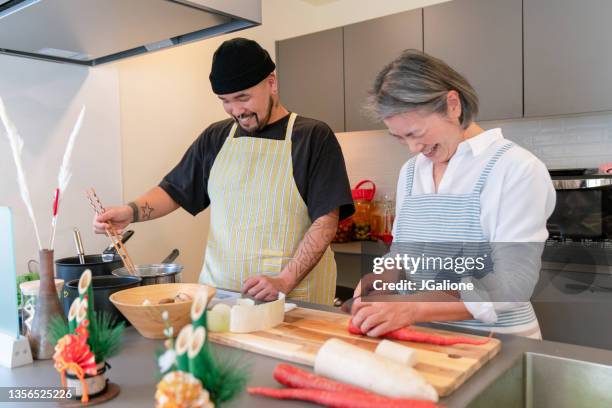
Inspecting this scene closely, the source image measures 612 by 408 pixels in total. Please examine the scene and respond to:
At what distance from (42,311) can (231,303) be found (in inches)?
17.6

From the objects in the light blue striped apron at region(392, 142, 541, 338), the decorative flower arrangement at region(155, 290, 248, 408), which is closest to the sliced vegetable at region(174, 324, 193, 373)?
the decorative flower arrangement at region(155, 290, 248, 408)

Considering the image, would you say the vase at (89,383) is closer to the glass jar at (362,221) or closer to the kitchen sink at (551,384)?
the kitchen sink at (551,384)

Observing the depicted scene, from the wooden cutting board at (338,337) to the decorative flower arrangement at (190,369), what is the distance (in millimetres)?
317

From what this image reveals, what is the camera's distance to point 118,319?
46.8 inches

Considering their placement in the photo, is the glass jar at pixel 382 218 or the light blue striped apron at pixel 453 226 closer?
the light blue striped apron at pixel 453 226

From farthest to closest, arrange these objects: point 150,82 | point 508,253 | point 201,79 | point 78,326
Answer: point 201,79 < point 150,82 < point 508,253 < point 78,326

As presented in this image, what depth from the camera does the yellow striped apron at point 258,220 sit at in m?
1.71

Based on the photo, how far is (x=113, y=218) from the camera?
1.62 m

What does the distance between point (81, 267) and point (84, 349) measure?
59 cm

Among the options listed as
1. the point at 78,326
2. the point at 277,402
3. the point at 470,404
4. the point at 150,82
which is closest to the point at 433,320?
the point at 470,404

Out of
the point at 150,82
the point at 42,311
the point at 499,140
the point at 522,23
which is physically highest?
the point at 522,23

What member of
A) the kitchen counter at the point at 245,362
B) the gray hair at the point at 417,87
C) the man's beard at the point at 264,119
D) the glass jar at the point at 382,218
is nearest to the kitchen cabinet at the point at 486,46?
the glass jar at the point at 382,218

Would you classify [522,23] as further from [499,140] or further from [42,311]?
[42,311]

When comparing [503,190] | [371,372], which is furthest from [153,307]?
[503,190]
